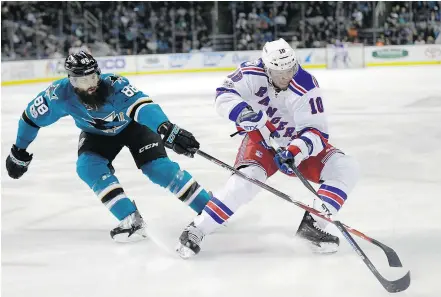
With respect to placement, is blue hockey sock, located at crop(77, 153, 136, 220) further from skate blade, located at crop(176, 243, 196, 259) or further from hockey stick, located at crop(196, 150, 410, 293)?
hockey stick, located at crop(196, 150, 410, 293)

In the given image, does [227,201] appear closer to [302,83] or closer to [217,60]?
[302,83]

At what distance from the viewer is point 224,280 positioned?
253 cm

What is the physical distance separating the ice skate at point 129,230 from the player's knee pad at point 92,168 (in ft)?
0.70

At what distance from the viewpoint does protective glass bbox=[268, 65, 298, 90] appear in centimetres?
275

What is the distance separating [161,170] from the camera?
3080mm

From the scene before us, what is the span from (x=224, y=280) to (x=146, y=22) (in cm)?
1299

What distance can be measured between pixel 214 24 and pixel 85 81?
40.2 feet

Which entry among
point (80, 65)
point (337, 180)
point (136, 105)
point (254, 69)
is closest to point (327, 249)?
point (337, 180)

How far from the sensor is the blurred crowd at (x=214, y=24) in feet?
45.8

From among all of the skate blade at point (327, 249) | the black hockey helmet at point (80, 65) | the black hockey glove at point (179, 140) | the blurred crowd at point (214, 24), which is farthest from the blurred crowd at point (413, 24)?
the black hockey helmet at point (80, 65)

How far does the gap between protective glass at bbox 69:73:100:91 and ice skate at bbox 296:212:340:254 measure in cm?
110

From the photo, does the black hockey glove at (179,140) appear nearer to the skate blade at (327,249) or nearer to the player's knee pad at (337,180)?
the player's knee pad at (337,180)

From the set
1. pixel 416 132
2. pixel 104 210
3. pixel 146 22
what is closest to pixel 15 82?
pixel 146 22

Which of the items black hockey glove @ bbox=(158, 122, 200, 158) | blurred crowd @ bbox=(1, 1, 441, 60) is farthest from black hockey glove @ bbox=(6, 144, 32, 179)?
blurred crowd @ bbox=(1, 1, 441, 60)
